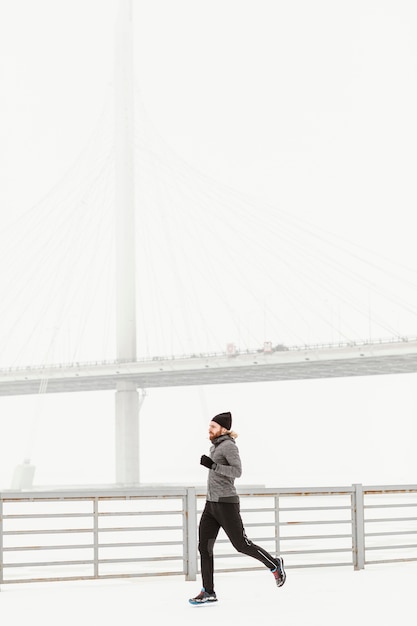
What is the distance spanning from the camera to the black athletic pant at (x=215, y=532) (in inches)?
318

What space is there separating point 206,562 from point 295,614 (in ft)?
2.94

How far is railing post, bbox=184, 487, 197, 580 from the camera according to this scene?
9.41 m

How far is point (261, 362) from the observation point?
49656 mm

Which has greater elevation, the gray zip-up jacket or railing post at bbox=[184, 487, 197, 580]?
the gray zip-up jacket

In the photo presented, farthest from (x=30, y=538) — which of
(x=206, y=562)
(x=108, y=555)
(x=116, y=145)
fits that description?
(x=116, y=145)

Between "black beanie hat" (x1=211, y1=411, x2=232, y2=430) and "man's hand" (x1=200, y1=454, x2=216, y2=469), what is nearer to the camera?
"man's hand" (x1=200, y1=454, x2=216, y2=469)

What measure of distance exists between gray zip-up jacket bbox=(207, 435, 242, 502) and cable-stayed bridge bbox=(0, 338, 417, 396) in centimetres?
3970

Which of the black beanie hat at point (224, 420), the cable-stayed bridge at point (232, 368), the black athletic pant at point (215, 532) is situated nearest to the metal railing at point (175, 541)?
the black athletic pant at point (215, 532)

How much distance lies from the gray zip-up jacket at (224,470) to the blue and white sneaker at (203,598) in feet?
2.16

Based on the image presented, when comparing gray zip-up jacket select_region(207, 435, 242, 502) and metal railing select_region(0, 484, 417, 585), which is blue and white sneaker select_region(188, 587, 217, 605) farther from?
gray zip-up jacket select_region(207, 435, 242, 502)

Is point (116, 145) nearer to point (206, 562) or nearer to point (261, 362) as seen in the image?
point (261, 362)

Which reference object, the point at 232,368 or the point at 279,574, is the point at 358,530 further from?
the point at 232,368

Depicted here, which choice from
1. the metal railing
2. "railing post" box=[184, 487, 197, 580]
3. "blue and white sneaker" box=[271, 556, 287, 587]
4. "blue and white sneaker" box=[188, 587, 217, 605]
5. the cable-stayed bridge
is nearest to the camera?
"blue and white sneaker" box=[188, 587, 217, 605]

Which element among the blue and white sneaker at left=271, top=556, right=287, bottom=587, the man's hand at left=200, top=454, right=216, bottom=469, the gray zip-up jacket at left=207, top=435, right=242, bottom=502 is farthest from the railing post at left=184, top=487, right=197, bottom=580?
the man's hand at left=200, top=454, right=216, bottom=469
